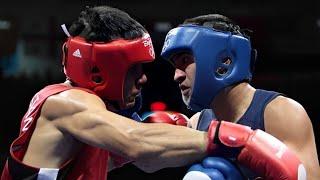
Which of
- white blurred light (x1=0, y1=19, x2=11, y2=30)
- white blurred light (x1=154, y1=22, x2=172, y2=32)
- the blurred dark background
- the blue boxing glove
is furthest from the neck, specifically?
white blurred light (x1=0, y1=19, x2=11, y2=30)

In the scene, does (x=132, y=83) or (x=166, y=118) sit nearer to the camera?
(x=132, y=83)

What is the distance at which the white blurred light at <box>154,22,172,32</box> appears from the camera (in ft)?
20.5

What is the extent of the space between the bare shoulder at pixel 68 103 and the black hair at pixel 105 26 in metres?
0.23

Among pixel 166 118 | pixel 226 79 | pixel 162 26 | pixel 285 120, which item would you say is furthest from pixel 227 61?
pixel 162 26

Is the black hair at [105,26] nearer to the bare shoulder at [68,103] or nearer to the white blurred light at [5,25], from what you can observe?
the bare shoulder at [68,103]

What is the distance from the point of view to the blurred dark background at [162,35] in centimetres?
629

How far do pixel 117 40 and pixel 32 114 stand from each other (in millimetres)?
396

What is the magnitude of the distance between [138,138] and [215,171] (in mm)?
259

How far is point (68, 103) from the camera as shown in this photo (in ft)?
5.98

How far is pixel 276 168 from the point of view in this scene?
63.6 inches

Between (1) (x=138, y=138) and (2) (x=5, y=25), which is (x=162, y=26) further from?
(1) (x=138, y=138)

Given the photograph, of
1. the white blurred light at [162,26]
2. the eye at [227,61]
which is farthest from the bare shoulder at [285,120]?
the white blurred light at [162,26]

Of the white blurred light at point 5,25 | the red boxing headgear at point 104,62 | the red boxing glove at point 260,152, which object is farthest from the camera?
the white blurred light at point 5,25

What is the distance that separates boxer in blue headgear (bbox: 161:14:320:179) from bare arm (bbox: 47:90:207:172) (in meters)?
0.41
